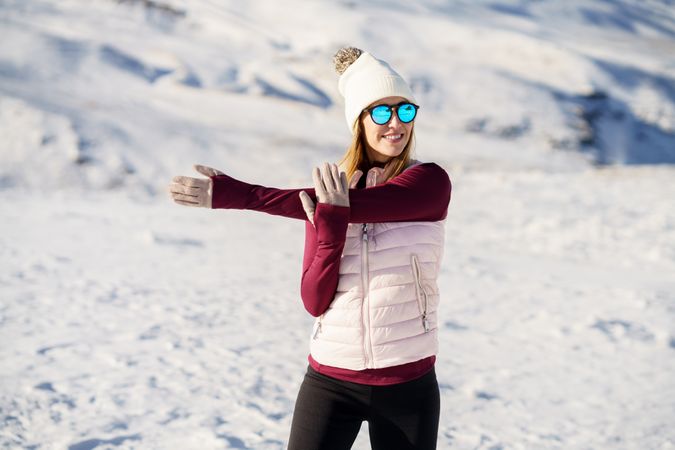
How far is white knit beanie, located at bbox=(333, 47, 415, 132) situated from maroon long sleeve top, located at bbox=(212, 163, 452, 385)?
23 cm

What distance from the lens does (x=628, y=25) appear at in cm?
3728

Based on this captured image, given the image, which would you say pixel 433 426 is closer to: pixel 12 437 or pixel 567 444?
pixel 567 444

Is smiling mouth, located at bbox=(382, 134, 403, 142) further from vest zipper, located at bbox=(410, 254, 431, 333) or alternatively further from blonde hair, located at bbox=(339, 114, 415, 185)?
vest zipper, located at bbox=(410, 254, 431, 333)

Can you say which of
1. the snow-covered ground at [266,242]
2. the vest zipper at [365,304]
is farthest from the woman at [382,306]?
the snow-covered ground at [266,242]

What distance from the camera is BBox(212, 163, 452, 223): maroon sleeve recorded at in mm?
1568

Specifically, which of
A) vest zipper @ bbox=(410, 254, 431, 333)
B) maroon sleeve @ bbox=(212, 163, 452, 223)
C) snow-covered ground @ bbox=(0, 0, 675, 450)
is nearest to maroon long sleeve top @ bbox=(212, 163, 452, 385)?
maroon sleeve @ bbox=(212, 163, 452, 223)

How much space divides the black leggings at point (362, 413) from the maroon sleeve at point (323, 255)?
23 centimetres

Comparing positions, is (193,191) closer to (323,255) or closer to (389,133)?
(323,255)

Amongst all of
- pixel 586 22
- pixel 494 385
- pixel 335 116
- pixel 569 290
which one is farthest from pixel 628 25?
pixel 494 385

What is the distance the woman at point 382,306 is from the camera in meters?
1.70

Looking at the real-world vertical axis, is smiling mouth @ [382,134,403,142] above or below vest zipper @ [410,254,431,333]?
above

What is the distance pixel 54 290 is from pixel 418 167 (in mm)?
4565

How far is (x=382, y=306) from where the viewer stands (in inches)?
67.2

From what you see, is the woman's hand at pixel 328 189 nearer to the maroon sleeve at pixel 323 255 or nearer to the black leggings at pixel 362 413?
the maroon sleeve at pixel 323 255
